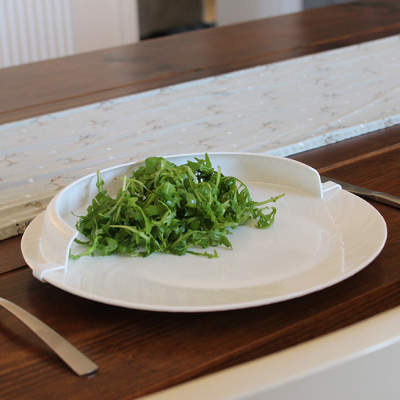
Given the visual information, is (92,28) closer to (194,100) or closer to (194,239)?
(194,100)

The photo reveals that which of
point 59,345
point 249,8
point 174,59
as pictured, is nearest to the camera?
point 59,345

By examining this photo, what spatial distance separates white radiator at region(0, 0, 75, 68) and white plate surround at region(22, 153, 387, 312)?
3.64 m

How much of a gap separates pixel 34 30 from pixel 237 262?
3.88 meters

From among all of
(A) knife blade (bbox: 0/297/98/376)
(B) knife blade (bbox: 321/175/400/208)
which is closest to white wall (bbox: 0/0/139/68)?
(B) knife blade (bbox: 321/175/400/208)

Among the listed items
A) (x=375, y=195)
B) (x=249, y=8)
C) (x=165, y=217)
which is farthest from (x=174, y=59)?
(x=249, y=8)

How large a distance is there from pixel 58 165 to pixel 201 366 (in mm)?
574

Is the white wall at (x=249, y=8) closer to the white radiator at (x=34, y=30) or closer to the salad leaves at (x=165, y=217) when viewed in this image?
the white radiator at (x=34, y=30)

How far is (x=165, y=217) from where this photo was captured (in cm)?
51

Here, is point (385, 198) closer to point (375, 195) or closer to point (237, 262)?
point (375, 195)

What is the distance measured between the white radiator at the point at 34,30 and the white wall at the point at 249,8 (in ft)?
5.86

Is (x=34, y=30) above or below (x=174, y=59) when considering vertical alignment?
below

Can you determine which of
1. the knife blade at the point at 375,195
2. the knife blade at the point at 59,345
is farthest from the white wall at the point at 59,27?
the knife blade at the point at 59,345

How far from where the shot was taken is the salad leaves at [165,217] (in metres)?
0.51

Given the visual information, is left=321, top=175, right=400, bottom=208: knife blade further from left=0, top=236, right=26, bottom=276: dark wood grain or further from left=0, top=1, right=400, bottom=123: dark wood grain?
left=0, top=1, right=400, bottom=123: dark wood grain
